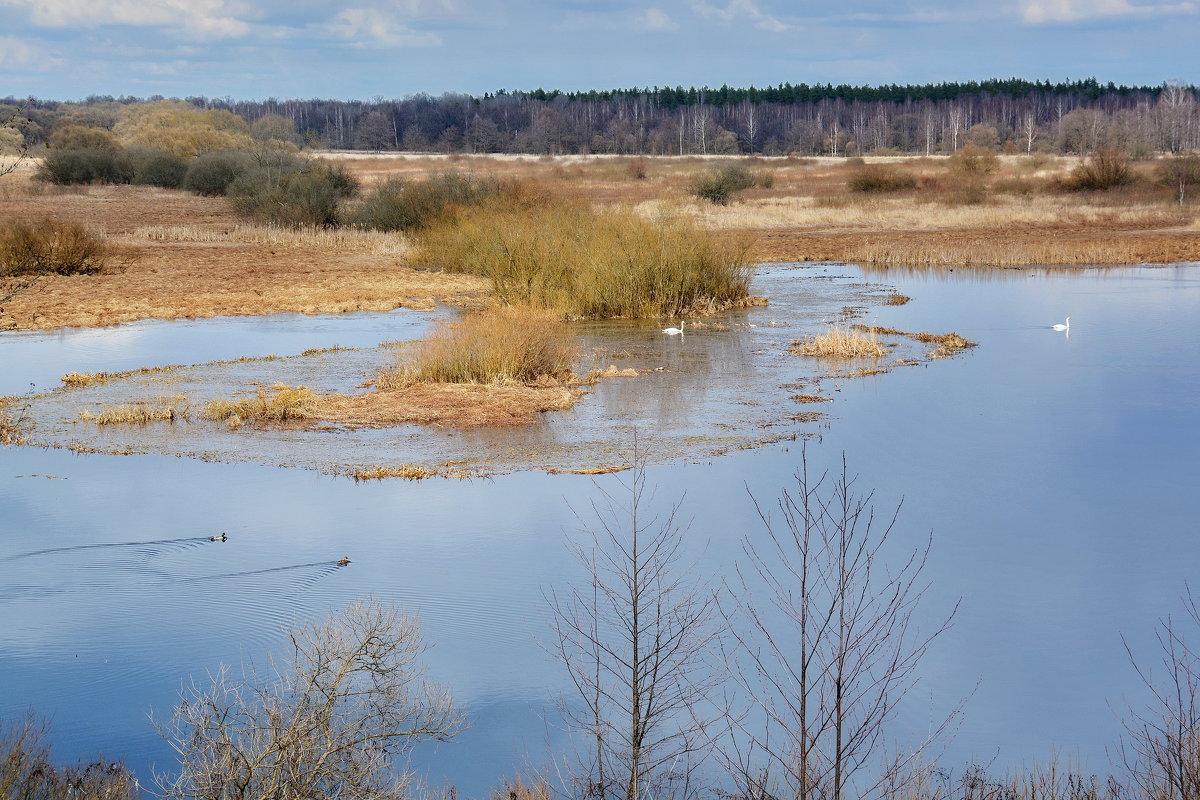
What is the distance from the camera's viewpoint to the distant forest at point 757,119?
339ft

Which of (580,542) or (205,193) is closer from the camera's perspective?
(580,542)

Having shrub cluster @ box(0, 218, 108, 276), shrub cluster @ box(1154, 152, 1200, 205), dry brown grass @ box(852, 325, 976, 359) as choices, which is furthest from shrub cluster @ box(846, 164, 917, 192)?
dry brown grass @ box(852, 325, 976, 359)

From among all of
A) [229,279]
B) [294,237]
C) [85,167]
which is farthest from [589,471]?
[85,167]

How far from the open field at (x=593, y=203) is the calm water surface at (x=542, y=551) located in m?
9.51

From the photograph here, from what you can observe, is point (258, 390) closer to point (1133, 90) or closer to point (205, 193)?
point (205, 193)

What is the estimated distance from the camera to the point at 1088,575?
988 centimetres

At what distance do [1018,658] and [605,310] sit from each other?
1711 cm

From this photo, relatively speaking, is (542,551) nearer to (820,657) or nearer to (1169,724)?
(820,657)

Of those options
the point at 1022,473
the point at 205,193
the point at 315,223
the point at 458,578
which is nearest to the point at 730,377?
the point at 1022,473

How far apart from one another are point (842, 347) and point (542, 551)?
10.2 m

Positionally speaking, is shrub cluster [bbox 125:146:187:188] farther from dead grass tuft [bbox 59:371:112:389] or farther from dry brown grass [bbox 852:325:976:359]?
dry brown grass [bbox 852:325:976:359]

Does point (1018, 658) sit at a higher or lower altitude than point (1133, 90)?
lower

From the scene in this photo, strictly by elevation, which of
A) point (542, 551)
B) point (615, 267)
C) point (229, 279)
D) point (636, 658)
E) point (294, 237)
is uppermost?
point (294, 237)

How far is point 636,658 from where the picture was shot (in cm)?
544
